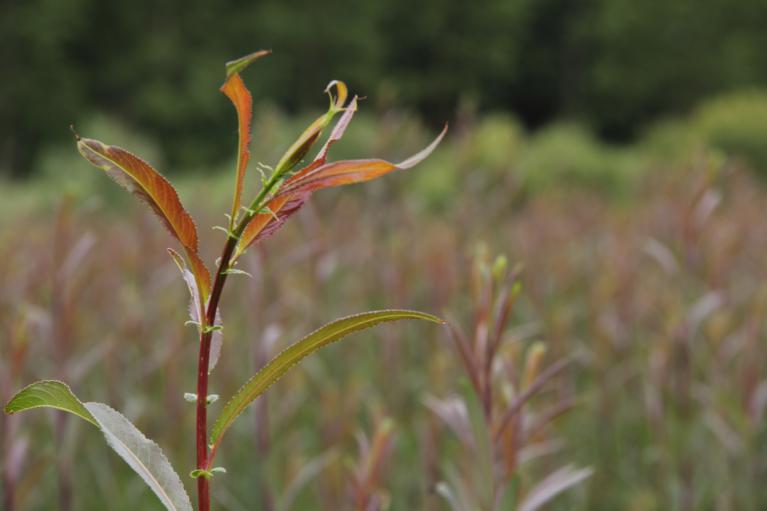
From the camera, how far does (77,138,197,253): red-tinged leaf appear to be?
0.53 m

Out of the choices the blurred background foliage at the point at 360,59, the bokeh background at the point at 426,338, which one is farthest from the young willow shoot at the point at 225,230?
the blurred background foliage at the point at 360,59

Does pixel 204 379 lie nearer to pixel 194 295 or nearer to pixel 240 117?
pixel 194 295

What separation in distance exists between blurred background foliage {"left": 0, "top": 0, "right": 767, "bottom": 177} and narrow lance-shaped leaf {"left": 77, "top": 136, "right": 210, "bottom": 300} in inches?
797

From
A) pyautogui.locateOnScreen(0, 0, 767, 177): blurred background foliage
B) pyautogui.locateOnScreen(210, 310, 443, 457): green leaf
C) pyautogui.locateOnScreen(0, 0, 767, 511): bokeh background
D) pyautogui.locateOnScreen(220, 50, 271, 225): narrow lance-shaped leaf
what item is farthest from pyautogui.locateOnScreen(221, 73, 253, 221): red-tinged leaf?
pyautogui.locateOnScreen(0, 0, 767, 177): blurred background foliage

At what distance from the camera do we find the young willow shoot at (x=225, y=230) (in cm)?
54

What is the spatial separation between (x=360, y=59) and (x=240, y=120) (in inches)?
998

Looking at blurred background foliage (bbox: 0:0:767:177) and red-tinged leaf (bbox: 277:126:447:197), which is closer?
red-tinged leaf (bbox: 277:126:447:197)

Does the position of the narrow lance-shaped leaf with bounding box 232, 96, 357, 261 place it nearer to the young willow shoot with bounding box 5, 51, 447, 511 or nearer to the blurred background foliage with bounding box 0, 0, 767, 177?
the young willow shoot with bounding box 5, 51, 447, 511

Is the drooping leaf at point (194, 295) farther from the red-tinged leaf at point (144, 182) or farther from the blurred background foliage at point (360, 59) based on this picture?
the blurred background foliage at point (360, 59)

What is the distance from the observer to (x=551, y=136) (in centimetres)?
1289

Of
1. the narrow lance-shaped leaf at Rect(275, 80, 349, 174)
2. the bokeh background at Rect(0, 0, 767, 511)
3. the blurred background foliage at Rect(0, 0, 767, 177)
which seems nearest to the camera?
the narrow lance-shaped leaf at Rect(275, 80, 349, 174)

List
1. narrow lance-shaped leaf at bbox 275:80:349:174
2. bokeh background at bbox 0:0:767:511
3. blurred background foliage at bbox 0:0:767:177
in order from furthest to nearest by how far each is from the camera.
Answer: blurred background foliage at bbox 0:0:767:177 < bokeh background at bbox 0:0:767:511 < narrow lance-shaped leaf at bbox 275:80:349:174

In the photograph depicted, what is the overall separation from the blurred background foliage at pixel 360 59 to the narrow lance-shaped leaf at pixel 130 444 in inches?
796

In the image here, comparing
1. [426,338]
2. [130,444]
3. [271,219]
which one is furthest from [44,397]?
[426,338]
